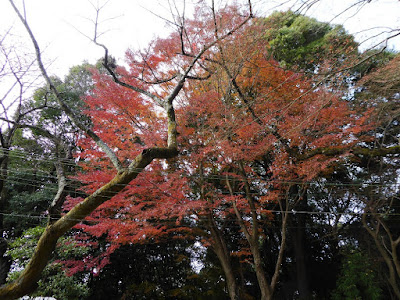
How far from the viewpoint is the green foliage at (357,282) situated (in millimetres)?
6684

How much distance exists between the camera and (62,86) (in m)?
9.91

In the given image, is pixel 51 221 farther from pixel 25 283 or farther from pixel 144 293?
pixel 144 293

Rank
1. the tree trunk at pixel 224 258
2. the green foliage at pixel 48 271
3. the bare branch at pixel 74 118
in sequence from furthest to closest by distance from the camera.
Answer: the tree trunk at pixel 224 258 → the green foliage at pixel 48 271 → the bare branch at pixel 74 118

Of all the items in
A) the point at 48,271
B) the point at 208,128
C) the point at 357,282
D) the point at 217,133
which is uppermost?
the point at 208,128

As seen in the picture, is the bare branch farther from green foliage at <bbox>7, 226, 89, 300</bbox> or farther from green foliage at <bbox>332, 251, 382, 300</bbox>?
green foliage at <bbox>332, 251, 382, 300</bbox>

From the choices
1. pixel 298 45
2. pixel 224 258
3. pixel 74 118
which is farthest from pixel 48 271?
pixel 298 45

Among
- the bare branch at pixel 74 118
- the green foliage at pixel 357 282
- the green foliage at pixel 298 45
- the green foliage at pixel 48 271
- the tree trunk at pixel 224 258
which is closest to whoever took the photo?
the bare branch at pixel 74 118

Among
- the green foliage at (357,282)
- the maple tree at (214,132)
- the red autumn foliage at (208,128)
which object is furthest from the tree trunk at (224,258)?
the green foliage at (357,282)

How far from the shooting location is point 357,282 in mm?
7039

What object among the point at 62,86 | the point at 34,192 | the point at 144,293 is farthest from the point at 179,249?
the point at 62,86

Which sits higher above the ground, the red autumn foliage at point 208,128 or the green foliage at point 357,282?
the red autumn foliage at point 208,128

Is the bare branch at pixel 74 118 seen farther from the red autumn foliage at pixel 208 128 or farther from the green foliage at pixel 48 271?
the green foliage at pixel 48 271

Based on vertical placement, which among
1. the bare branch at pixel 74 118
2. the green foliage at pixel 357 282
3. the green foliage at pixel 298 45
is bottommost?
the green foliage at pixel 357 282

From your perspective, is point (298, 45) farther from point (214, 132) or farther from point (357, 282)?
point (357, 282)
